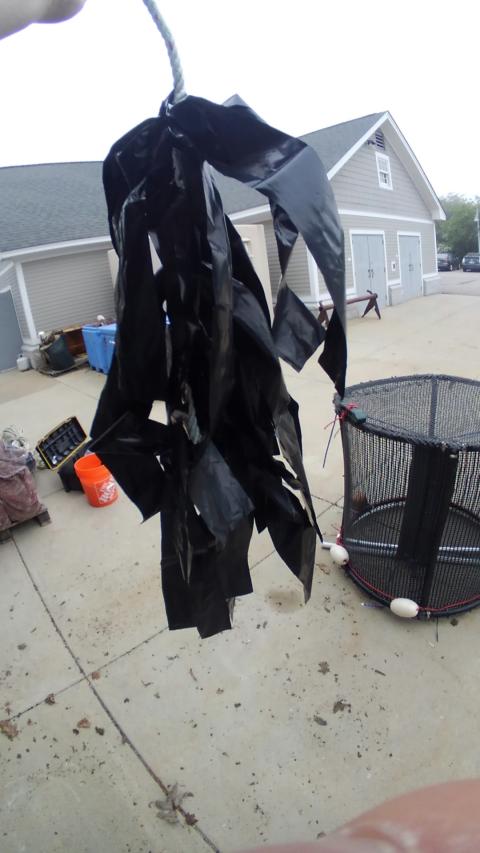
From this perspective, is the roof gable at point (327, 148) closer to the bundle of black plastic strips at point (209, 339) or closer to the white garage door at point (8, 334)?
the white garage door at point (8, 334)

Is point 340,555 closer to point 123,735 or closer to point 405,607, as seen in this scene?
point 405,607

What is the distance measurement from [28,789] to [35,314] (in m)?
10.0

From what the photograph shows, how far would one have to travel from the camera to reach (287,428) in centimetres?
105

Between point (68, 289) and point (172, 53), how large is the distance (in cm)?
1085

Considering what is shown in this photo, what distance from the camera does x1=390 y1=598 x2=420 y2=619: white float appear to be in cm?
233

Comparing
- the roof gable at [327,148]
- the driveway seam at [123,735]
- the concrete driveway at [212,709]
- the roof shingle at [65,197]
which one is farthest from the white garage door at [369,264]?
the driveway seam at [123,735]

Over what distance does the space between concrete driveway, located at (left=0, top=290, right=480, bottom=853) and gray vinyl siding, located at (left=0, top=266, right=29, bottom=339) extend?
868cm

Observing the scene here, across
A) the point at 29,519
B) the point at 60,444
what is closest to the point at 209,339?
the point at 29,519

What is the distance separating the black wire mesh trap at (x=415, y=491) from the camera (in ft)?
7.14

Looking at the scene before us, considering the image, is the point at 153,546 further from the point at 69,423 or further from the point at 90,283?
the point at 90,283

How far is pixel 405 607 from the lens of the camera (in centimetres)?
234

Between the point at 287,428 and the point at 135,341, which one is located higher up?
the point at 135,341

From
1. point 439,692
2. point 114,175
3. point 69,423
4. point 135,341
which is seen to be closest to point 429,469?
point 439,692

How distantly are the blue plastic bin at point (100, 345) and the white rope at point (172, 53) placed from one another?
25.1ft
